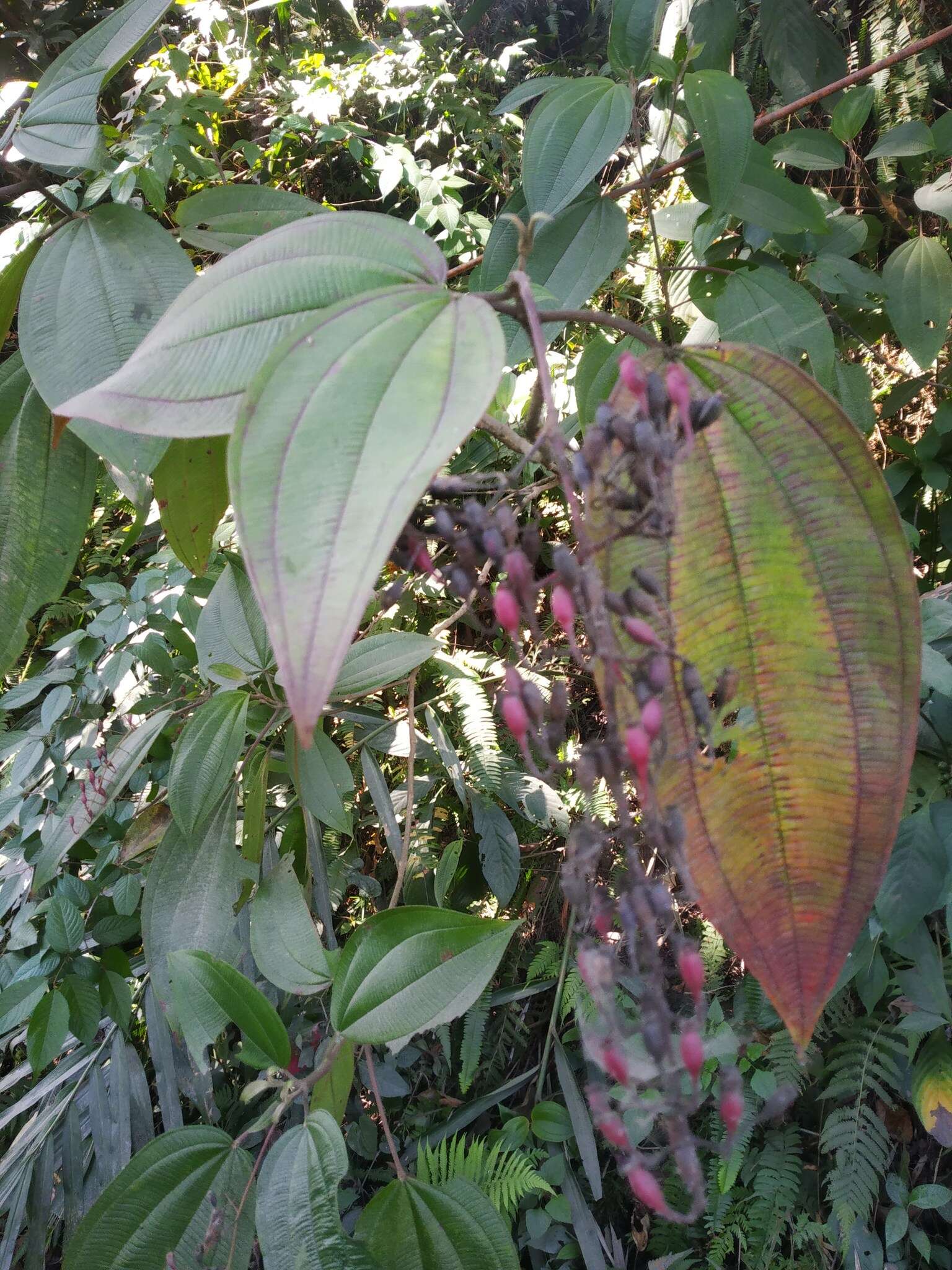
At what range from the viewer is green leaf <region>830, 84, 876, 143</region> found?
0.87m

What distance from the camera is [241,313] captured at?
0.34m

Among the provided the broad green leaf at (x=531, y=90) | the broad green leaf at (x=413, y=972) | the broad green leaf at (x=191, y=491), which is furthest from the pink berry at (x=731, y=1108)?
the broad green leaf at (x=531, y=90)

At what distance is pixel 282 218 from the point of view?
623 mm

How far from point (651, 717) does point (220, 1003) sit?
1.63 ft

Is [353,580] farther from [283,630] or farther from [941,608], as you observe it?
[941,608]

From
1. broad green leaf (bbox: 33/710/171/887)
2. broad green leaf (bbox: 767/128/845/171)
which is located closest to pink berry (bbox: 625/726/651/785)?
broad green leaf (bbox: 33/710/171/887)

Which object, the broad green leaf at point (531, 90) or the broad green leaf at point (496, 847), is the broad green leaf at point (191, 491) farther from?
the broad green leaf at point (496, 847)

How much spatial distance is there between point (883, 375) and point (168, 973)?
48.7 inches

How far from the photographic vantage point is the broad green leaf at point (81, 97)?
53 cm

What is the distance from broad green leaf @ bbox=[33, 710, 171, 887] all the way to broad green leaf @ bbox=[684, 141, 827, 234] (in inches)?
26.7

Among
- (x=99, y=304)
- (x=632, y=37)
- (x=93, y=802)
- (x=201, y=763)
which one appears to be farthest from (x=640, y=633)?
(x=93, y=802)

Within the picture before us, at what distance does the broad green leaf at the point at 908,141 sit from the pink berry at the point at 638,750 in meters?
0.88

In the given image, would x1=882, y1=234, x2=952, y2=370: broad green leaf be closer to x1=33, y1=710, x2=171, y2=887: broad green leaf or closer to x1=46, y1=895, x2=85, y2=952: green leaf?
x1=33, y1=710, x2=171, y2=887: broad green leaf

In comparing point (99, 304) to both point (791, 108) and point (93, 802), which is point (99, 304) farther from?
point (791, 108)
